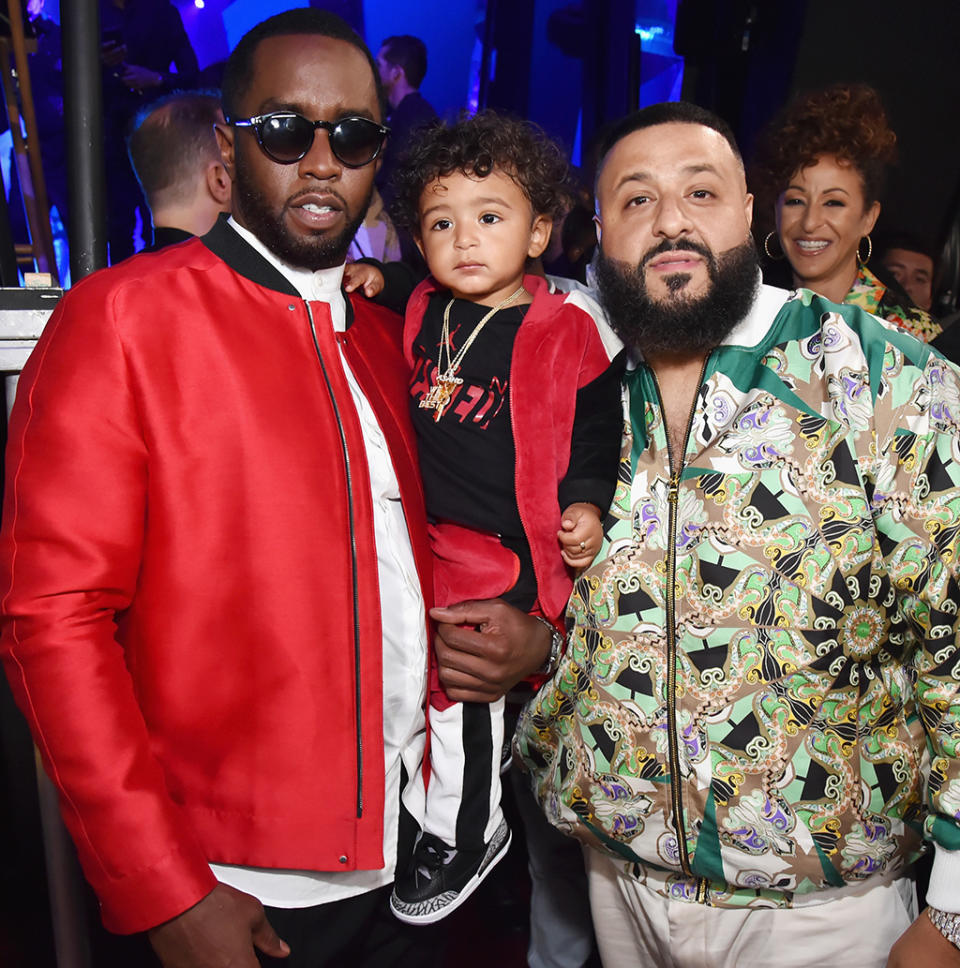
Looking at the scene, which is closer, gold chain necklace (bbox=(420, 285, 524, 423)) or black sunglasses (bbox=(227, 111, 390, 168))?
black sunglasses (bbox=(227, 111, 390, 168))

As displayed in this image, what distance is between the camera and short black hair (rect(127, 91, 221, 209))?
3156 millimetres

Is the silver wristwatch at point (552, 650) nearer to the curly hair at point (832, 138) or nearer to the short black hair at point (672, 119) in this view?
the short black hair at point (672, 119)

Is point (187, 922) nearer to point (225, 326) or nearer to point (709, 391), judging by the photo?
point (225, 326)

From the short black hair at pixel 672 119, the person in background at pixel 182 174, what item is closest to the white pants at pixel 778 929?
the short black hair at pixel 672 119

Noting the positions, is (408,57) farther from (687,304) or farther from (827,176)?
(687,304)

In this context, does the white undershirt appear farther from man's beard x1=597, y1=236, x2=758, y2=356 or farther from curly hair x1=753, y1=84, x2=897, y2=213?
curly hair x1=753, y1=84, x2=897, y2=213

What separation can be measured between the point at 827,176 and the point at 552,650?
1.96 meters

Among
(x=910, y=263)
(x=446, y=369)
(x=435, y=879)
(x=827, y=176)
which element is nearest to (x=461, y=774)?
(x=435, y=879)

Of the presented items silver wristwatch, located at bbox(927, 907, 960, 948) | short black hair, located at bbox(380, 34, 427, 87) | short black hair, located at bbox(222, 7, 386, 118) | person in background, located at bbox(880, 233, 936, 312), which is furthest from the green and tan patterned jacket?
short black hair, located at bbox(380, 34, 427, 87)

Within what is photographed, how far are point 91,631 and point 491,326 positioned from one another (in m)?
1.17

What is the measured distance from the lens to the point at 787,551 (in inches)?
62.4

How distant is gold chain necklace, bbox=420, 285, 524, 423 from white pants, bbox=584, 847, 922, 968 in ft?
3.68

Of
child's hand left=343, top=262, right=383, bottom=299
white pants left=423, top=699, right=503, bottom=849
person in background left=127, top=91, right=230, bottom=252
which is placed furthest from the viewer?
person in background left=127, top=91, right=230, bottom=252

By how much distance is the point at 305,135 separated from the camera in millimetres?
Answer: 1681
